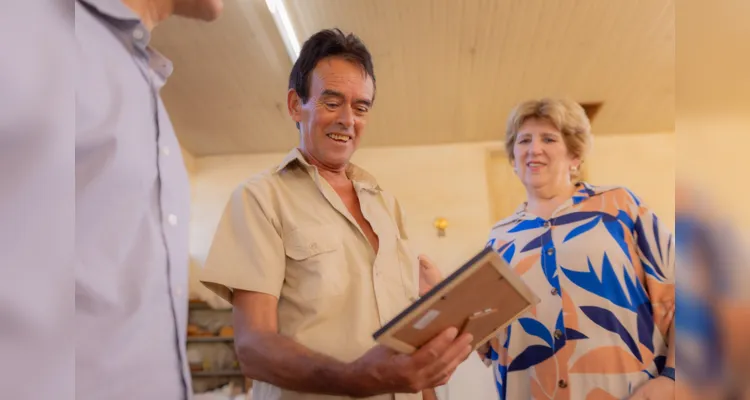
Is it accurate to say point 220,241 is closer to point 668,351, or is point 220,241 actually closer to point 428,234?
point 668,351

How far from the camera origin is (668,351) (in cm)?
60

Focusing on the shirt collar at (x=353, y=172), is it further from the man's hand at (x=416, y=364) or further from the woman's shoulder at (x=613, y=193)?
the woman's shoulder at (x=613, y=193)

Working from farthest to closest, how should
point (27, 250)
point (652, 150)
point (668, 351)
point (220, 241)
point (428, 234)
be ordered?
1. point (428, 234)
2. point (652, 150)
3. point (668, 351)
4. point (220, 241)
5. point (27, 250)

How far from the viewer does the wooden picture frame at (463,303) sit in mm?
296

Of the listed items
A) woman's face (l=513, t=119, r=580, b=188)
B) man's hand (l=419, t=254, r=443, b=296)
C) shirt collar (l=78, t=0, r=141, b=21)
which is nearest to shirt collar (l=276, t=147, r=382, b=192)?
man's hand (l=419, t=254, r=443, b=296)

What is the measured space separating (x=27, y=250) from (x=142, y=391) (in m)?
0.17

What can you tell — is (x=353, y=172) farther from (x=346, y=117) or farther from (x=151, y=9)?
(x=151, y=9)

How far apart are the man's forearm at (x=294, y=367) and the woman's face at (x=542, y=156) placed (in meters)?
0.49

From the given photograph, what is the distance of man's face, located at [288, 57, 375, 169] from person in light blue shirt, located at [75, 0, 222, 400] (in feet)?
0.53

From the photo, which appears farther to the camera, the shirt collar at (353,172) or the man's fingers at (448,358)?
the shirt collar at (353,172)

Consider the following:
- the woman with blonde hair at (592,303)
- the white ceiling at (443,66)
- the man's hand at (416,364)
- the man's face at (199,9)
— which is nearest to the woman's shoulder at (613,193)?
the woman with blonde hair at (592,303)

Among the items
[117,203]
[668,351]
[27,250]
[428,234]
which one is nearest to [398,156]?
[428,234]

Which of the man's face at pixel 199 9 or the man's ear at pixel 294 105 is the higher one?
the man's face at pixel 199 9

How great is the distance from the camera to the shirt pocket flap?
43 centimetres
